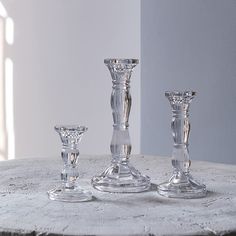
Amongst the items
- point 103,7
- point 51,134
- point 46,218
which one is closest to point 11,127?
point 51,134

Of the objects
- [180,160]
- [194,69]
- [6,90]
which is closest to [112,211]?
[180,160]

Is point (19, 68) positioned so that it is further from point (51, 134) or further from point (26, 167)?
point (26, 167)

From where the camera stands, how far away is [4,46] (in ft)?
10.9

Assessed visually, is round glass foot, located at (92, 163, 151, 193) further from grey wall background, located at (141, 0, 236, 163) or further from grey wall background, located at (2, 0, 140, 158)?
grey wall background, located at (2, 0, 140, 158)

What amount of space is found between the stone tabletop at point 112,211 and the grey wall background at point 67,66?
1.50 metres

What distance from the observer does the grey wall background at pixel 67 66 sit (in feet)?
9.61

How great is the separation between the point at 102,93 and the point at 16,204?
6.24 feet

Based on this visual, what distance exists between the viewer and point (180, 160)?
1245 mm

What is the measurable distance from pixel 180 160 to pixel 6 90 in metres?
2.26

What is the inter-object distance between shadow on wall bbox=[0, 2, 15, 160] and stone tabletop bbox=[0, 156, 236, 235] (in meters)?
1.88

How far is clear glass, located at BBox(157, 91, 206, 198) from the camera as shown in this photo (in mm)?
1224

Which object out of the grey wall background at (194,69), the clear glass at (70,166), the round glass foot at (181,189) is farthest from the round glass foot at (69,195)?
the grey wall background at (194,69)

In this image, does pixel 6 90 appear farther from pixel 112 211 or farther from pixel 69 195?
pixel 112 211

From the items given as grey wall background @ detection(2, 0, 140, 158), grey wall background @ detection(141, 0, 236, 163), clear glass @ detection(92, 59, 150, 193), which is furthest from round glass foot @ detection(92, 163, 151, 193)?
grey wall background @ detection(2, 0, 140, 158)
